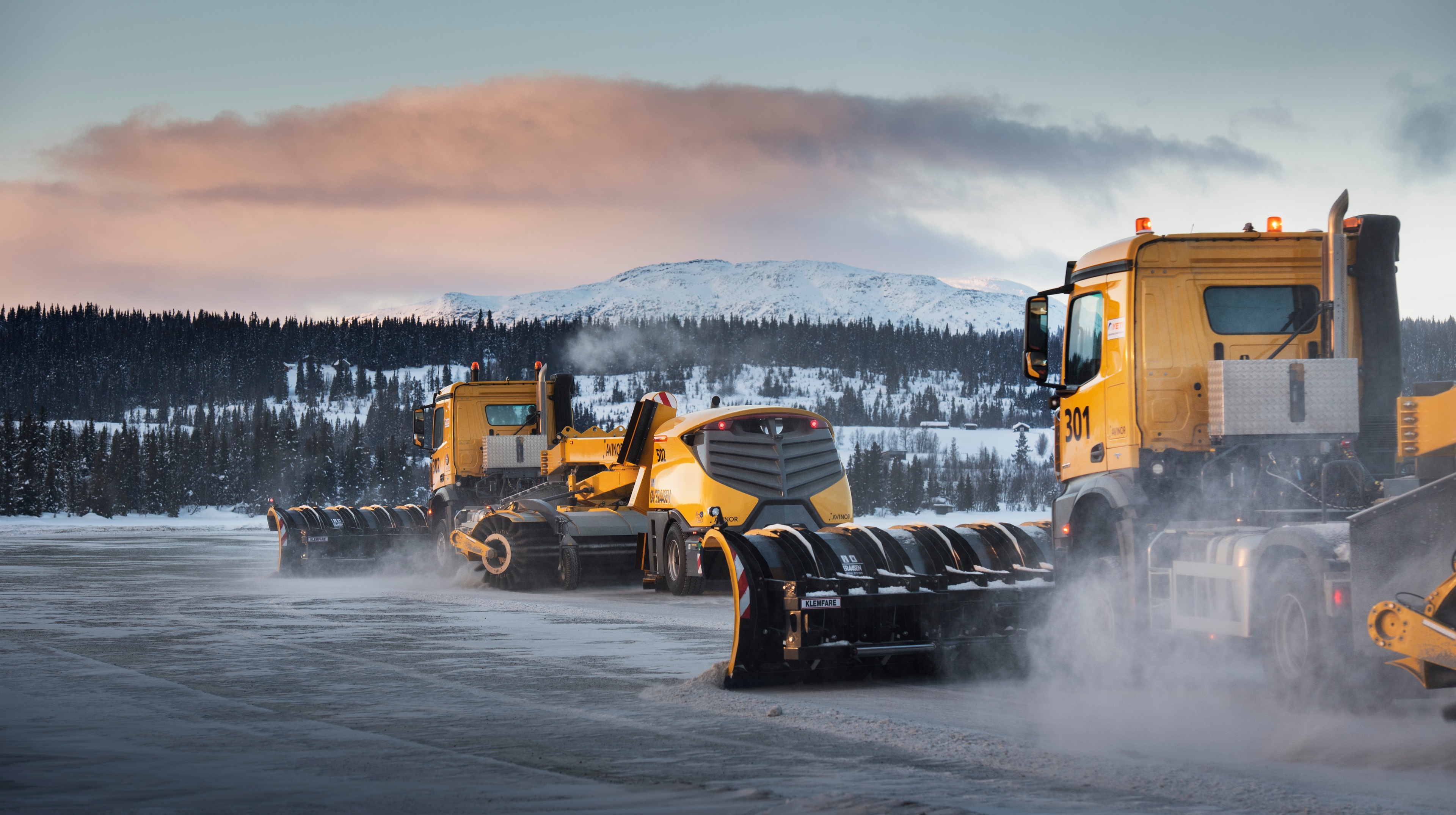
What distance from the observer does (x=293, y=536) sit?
27906 millimetres

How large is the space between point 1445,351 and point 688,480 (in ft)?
35.3

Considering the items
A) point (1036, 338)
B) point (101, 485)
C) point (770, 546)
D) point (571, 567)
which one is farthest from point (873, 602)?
point (101, 485)

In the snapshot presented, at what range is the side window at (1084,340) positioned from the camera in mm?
11328

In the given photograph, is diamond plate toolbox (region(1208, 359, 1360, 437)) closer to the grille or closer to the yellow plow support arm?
the yellow plow support arm

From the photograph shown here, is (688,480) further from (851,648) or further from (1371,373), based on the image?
(1371,373)

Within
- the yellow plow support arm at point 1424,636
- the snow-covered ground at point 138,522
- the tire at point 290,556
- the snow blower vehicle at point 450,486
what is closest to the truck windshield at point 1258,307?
the yellow plow support arm at point 1424,636

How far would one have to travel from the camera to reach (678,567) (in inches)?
840

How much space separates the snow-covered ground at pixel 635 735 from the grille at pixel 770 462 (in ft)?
18.8

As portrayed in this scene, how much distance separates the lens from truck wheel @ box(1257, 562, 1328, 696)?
841 cm

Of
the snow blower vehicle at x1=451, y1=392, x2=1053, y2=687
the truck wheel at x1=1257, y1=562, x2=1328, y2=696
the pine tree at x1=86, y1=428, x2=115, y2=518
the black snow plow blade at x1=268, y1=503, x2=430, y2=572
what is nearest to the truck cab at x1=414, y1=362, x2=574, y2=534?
the black snow plow blade at x1=268, y1=503, x2=430, y2=572

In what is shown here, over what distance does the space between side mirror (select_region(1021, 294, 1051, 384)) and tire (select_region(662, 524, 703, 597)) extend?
1013 centimetres

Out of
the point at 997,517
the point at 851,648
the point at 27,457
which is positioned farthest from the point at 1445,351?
the point at 27,457

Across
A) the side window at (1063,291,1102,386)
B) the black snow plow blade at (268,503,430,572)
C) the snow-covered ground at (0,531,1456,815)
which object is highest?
the side window at (1063,291,1102,386)

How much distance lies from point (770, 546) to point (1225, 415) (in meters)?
3.94
